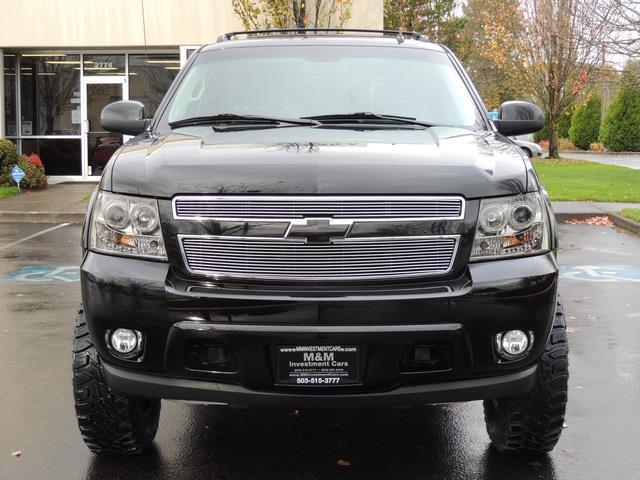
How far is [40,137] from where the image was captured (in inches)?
780

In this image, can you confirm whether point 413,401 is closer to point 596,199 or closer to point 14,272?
point 14,272

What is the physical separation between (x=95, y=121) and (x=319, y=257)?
17649 millimetres

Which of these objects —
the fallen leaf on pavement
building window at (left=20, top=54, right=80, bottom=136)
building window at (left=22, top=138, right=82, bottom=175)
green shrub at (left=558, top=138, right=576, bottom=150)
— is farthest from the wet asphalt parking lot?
green shrub at (left=558, top=138, right=576, bottom=150)

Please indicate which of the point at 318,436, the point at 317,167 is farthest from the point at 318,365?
the point at 318,436

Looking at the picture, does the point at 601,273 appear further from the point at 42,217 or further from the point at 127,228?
the point at 42,217

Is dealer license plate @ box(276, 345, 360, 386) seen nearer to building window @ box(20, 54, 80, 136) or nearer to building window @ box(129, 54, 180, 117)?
building window @ box(129, 54, 180, 117)

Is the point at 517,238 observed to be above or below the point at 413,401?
above

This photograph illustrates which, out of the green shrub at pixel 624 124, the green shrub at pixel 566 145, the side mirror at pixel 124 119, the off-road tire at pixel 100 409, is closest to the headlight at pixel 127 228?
the off-road tire at pixel 100 409

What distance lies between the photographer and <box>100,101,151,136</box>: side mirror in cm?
473

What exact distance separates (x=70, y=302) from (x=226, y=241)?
456 centimetres

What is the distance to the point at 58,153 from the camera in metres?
19.8

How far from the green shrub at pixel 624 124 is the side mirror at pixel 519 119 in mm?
38374

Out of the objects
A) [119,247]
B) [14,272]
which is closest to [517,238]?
[119,247]

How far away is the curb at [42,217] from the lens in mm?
13891
